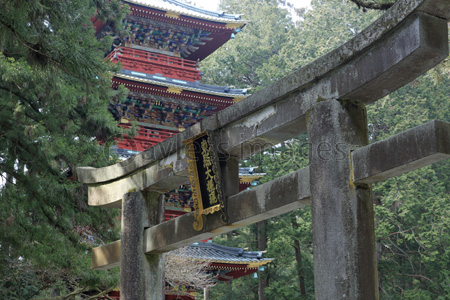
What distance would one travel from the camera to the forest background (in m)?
6.27

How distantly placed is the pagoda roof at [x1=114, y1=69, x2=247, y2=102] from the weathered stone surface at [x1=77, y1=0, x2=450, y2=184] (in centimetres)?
947

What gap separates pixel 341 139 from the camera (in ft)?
14.2

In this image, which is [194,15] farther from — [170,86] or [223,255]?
[223,255]

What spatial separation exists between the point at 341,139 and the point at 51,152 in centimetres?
493

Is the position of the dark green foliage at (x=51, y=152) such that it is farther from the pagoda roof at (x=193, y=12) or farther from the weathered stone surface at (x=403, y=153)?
the pagoda roof at (x=193, y=12)

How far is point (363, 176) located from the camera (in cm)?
409

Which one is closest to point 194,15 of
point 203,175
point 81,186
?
point 81,186

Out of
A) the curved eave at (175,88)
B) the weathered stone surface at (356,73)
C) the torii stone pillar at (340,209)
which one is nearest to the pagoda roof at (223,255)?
the curved eave at (175,88)

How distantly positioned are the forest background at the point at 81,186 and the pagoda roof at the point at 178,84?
13.2ft

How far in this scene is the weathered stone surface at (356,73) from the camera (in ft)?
12.7

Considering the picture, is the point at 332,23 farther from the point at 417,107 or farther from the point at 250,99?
the point at 250,99

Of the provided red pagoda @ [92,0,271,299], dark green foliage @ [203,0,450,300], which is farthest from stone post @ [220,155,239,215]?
dark green foliage @ [203,0,450,300]

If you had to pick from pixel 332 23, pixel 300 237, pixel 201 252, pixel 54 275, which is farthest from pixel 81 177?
pixel 332 23

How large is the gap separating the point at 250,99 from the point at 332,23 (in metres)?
23.8
